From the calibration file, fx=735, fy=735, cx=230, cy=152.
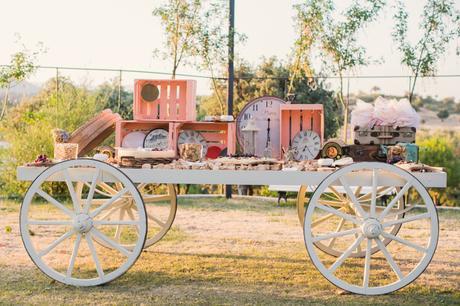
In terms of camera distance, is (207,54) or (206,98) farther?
(206,98)

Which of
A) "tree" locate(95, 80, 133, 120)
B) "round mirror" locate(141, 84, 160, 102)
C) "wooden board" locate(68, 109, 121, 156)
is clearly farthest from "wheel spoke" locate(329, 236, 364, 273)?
"tree" locate(95, 80, 133, 120)

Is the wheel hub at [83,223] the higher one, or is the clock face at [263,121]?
the clock face at [263,121]

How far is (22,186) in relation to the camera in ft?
29.6

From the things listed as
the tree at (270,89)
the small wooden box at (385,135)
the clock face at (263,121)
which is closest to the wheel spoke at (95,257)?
the clock face at (263,121)

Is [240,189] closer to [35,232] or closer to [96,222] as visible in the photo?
[35,232]

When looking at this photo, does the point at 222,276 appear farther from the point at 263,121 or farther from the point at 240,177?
the point at 263,121

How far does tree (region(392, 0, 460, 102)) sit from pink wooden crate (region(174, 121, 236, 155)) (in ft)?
15.6

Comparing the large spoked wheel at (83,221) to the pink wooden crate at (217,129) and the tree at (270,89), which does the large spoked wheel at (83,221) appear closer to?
the pink wooden crate at (217,129)

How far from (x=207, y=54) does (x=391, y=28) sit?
251 cm

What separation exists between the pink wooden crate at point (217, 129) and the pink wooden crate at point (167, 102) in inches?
4.2

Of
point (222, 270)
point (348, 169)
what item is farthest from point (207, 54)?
point (348, 169)

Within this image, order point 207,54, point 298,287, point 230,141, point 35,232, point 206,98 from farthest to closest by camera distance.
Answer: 1. point 206,98
2. point 207,54
3. point 35,232
4. point 230,141
5. point 298,287

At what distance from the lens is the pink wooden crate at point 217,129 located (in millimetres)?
5457

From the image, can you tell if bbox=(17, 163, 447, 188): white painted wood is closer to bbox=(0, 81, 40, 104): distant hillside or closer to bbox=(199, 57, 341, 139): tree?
bbox=(0, 81, 40, 104): distant hillside
